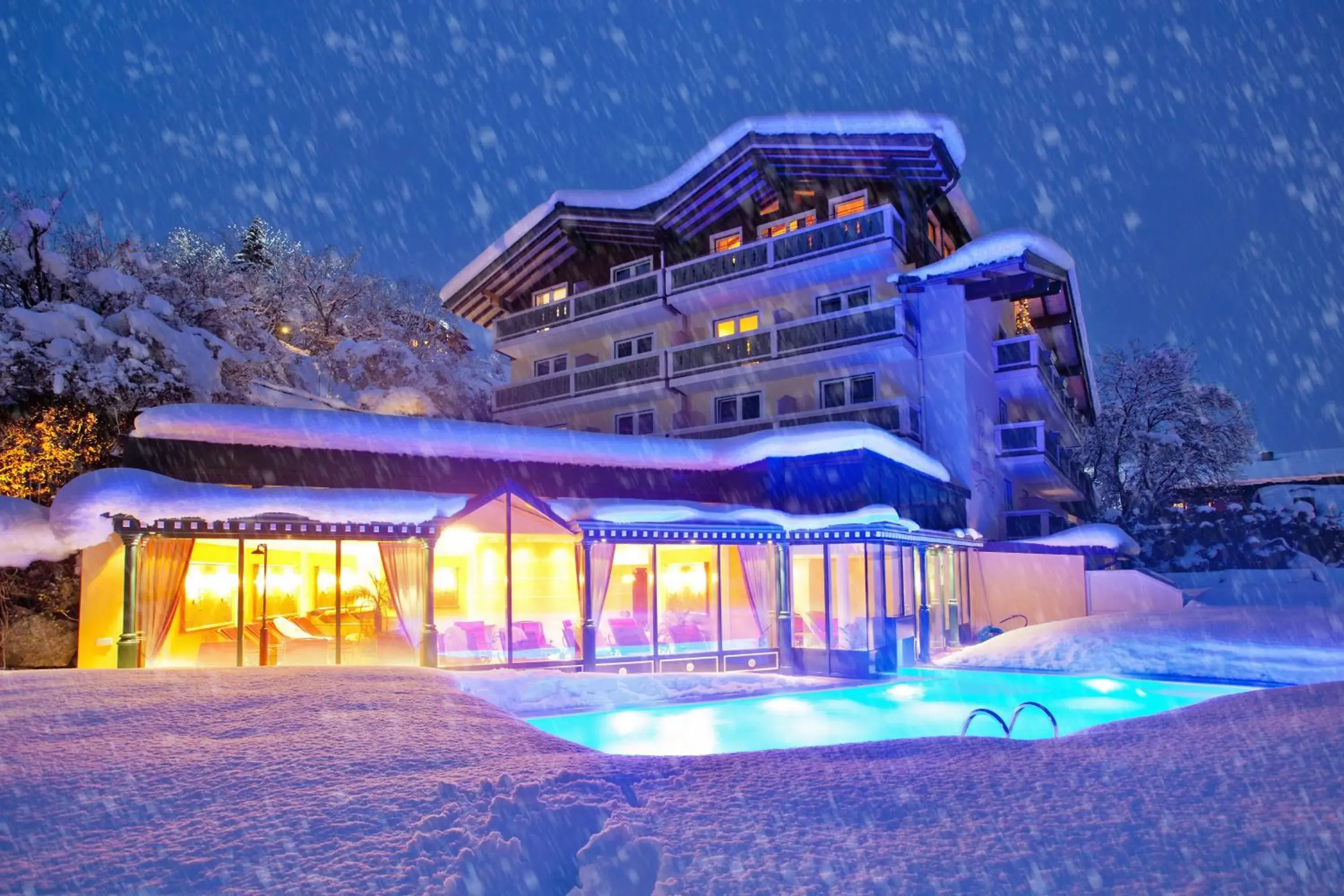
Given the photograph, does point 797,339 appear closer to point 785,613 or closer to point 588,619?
point 785,613

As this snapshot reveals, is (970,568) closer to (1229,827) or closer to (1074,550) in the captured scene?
(1074,550)

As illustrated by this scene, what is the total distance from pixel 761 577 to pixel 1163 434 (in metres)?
26.0

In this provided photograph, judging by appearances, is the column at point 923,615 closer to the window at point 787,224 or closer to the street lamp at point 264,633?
the window at point 787,224

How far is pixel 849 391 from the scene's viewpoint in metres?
24.4

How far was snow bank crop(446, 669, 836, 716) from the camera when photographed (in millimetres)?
11570

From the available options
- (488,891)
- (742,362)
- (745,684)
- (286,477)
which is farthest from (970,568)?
(488,891)

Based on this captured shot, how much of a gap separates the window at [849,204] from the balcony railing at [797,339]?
2.95 meters

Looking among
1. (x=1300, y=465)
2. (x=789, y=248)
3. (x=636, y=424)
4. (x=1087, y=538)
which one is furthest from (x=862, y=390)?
(x=1300, y=465)

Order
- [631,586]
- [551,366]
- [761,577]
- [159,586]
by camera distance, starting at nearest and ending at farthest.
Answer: [159,586], [761,577], [631,586], [551,366]

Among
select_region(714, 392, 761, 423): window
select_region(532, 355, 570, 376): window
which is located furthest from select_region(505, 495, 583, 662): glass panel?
select_region(532, 355, 570, 376): window

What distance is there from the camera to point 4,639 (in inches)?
618

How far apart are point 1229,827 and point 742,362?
2139 cm

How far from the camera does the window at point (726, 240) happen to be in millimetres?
27391

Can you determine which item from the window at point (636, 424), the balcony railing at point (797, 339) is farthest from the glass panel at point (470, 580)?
the window at point (636, 424)
